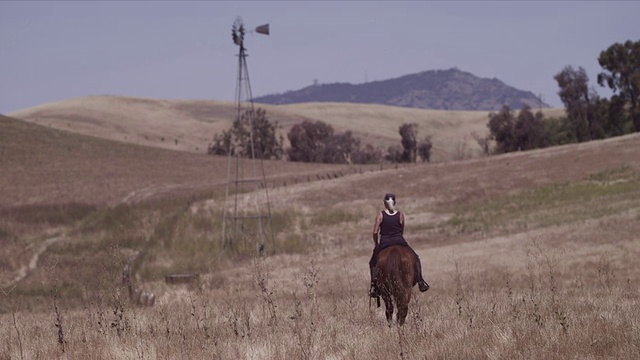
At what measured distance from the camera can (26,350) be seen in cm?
1128

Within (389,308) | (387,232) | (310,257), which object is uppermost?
(387,232)

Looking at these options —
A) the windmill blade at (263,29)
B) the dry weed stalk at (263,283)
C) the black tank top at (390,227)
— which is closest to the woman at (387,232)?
the black tank top at (390,227)

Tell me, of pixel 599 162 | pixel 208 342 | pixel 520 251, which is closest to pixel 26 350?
pixel 208 342

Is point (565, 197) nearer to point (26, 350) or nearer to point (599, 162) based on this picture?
point (599, 162)

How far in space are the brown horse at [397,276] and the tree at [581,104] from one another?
99.2 metres

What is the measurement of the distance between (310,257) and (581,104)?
325ft

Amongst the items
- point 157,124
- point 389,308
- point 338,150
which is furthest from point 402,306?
point 157,124

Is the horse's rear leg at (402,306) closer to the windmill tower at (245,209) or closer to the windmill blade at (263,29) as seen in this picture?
the windmill tower at (245,209)

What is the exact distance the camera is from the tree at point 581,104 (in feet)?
351

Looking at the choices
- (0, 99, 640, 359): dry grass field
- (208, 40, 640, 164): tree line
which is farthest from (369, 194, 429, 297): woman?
(208, 40, 640, 164): tree line

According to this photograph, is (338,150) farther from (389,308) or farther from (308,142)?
(389,308)

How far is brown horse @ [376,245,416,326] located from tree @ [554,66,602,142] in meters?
99.2

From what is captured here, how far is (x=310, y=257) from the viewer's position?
16.3 meters

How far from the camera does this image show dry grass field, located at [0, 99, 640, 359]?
1079cm
